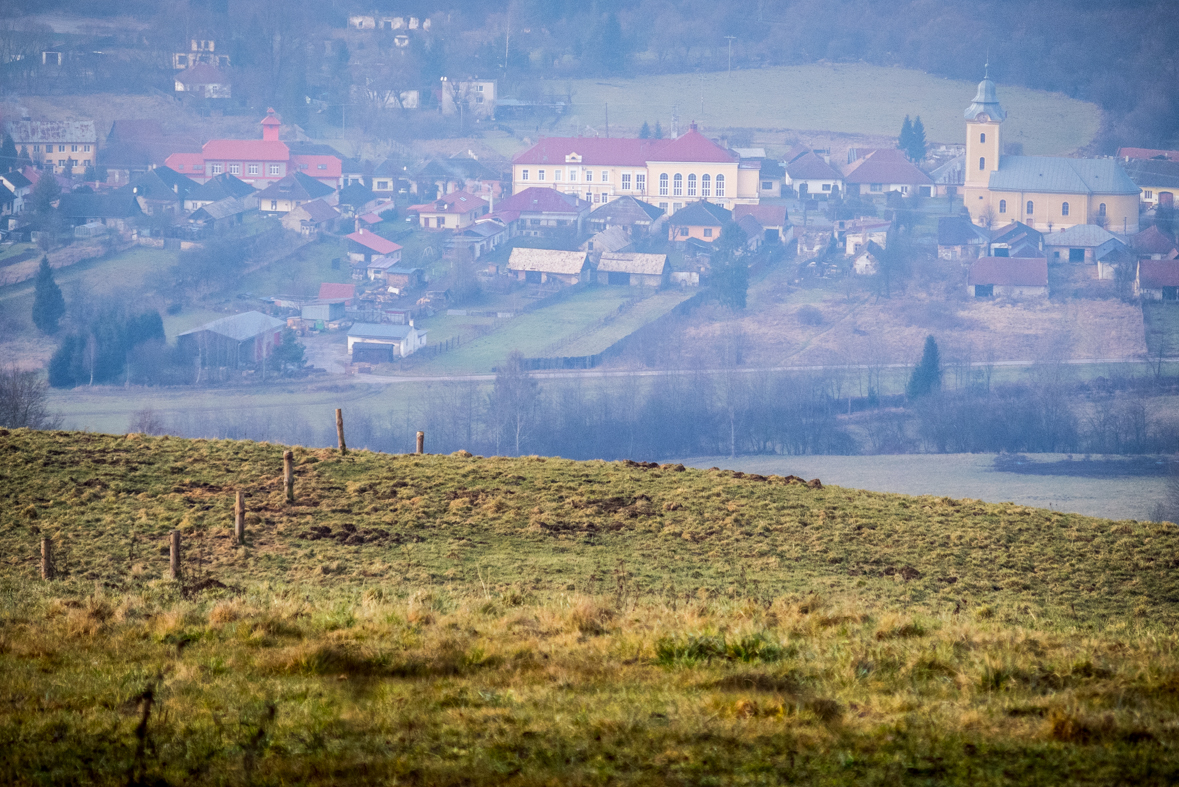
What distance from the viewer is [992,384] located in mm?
75125

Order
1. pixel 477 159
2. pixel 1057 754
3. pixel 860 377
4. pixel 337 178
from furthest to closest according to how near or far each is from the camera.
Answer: pixel 477 159 → pixel 337 178 → pixel 860 377 → pixel 1057 754

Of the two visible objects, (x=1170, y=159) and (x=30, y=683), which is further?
(x=1170, y=159)

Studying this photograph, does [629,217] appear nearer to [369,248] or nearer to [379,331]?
[369,248]

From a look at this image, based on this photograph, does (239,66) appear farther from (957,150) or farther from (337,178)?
(957,150)

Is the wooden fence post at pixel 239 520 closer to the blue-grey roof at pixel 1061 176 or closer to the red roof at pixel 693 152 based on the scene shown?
the red roof at pixel 693 152

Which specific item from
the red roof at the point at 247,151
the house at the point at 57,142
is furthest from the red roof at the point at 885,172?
the house at the point at 57,142

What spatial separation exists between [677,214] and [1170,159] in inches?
3284

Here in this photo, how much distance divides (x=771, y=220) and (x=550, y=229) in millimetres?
22232

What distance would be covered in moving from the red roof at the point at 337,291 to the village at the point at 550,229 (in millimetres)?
196

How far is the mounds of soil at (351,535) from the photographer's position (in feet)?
48.2

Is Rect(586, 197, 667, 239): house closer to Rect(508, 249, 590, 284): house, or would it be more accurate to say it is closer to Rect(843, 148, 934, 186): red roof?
Rect(508, 249, 590, 284): house

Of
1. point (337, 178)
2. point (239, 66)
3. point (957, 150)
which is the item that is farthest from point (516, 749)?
point (239, 66)

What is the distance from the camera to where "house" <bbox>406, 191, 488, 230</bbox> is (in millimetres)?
111688

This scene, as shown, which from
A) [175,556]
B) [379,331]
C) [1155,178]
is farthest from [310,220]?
[1155,178]
